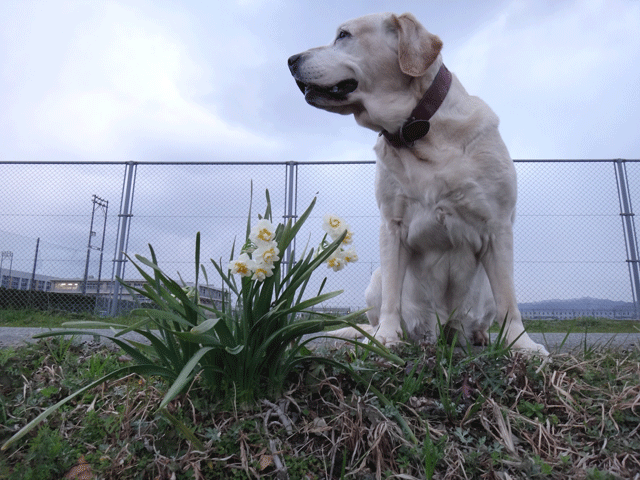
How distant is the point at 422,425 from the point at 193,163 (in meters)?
6.53

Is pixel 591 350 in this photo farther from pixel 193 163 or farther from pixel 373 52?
pixel 193 163

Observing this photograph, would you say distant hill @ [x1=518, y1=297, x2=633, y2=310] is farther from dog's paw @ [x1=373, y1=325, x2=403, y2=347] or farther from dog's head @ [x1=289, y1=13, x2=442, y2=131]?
dog's head @ [x1=289, y1=13, x2=442, y2=131]

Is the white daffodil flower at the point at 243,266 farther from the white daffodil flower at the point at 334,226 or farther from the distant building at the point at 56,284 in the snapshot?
the distant building at the point at 56,284

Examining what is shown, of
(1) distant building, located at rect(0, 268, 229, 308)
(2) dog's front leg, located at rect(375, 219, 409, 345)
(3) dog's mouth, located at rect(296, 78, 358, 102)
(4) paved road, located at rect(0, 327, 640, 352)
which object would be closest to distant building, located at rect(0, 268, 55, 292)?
(1) distant building, located at rect(0, 268, 229, 308)

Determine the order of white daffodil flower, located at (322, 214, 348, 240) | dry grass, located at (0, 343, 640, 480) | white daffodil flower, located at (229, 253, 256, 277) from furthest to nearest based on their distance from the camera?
white daffodil flower, located at (322, 214, 348, 240) < white daffodil flower, located at (229, 253, 256, 277) < dry grass, located at (0, 343, 640, 480)

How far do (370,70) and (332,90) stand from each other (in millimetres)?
229

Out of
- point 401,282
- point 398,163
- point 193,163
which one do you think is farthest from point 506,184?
point 193,163

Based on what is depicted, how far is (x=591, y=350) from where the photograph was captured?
194 centimetres

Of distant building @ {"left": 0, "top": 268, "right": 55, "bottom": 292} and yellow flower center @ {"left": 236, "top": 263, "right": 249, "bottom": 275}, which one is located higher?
distant building @ {"left": 0, "top": 268, "right": 55, "bottom": 292}

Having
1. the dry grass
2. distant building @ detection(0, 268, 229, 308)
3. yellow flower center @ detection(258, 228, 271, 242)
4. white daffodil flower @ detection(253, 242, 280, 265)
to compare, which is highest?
distant building @ detection(0, 268, 229, 308)

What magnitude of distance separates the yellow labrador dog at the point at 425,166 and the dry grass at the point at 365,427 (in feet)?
2.11

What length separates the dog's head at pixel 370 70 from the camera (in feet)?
7.76

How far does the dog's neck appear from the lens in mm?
2328

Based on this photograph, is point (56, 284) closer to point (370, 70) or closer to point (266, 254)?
point (370, 70)
